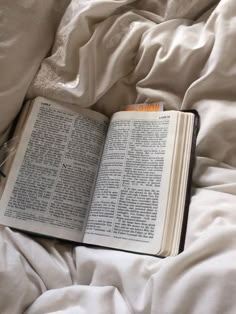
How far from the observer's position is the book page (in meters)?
0.63

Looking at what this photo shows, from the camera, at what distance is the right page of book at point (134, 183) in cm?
60

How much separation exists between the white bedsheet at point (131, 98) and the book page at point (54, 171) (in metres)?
0.02

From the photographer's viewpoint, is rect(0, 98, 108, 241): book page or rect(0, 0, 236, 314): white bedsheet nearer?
rect(0, 0, 236, 314): white bedsheet

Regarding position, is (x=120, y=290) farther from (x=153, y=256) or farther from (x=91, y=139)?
(x=91, y=139)

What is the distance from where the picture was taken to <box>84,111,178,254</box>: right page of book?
60cm

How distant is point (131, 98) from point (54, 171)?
0.19 meters

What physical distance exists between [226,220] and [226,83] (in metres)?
0.21

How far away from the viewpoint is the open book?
601mm

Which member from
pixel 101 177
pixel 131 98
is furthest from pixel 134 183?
pixel 131 98

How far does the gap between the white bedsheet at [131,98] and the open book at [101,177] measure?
2 cm

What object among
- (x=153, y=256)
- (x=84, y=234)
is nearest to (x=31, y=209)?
(x=84, y=234)

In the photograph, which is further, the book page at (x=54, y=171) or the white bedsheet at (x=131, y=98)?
the book page at (x=54, y=171)

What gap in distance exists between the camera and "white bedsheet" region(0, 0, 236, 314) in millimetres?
513

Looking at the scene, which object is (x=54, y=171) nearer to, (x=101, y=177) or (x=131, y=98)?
(x=101, y=177)
